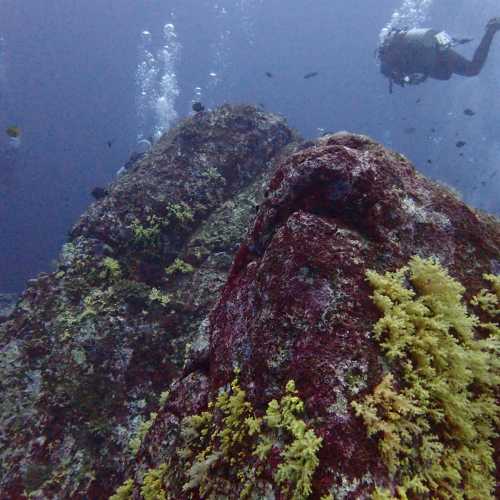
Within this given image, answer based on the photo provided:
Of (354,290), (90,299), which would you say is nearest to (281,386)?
(354,290)

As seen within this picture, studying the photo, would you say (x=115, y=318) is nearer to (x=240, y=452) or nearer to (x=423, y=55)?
(x=240, y=452)

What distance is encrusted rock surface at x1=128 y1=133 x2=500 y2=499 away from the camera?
239 centimetres

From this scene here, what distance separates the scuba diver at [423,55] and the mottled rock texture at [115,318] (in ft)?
35.4

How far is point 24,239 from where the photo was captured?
54.2 meters

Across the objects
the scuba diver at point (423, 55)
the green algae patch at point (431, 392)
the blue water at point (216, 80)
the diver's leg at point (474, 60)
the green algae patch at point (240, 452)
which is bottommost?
the green algae patch at point (240, 452)

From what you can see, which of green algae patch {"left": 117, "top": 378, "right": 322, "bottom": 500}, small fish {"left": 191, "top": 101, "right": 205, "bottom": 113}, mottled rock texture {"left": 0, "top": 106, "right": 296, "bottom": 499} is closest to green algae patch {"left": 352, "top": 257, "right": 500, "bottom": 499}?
green algae patch {"left": 117, "top": 378, "right": 322, "bottom": 500}

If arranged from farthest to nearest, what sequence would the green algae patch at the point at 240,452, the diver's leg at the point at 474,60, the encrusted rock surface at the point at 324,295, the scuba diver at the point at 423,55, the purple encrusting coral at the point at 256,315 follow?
the diver's leg at the point at 474,60
the scuba diver at the point at 423,55
the purple encrusting coral at the point at 256,315
the encrusted rock surface at the point at 324,295
the green algae patch at the point at 240,452

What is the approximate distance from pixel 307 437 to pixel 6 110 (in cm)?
14410

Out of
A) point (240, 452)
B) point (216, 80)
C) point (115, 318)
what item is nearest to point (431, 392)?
point (240, 452)

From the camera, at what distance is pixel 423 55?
15.5 m

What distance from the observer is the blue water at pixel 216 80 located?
80.4 m

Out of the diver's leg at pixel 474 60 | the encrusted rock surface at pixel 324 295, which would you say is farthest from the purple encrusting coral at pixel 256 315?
the diver's leg at pixel 474 60

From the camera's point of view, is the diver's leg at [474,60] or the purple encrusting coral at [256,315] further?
the diver's leg at [474,60]

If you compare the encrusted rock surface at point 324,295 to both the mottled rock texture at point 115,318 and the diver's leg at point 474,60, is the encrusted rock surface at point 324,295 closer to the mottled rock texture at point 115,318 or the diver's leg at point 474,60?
the mottled rock texture at point 115,318
